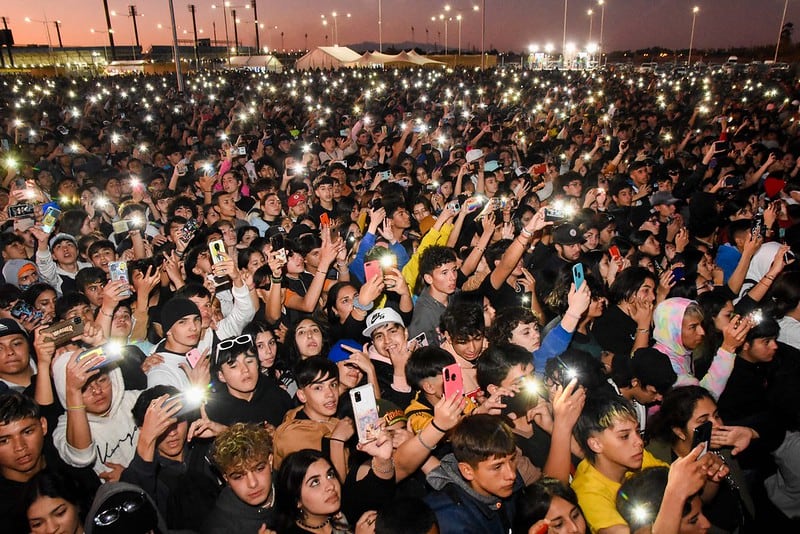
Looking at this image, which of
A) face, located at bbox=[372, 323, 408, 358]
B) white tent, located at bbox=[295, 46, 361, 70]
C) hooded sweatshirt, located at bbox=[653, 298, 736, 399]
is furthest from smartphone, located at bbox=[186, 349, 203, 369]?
white tent, located at bbox=[295, 46, 361, 70]

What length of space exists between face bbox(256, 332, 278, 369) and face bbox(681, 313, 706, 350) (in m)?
3.27

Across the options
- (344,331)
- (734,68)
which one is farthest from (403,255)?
(734,68)

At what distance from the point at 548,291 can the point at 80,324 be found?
3.81 m

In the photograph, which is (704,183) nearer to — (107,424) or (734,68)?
(107,424)

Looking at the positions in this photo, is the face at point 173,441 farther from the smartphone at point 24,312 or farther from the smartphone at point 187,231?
the smartphone at point 187,231

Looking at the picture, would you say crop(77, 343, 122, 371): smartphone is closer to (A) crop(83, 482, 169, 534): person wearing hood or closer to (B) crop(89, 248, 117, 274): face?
(A) crop(83, 482, 169, 534): person wearing hood

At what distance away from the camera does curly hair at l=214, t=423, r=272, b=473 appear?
2.72m

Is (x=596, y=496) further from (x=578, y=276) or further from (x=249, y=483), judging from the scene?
(x=249, y=483)

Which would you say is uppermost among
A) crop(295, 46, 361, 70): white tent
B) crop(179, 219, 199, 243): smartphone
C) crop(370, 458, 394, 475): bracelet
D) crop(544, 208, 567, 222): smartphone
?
crop(295, 46, 361, 70): white tent

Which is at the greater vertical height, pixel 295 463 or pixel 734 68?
pixel 734 68

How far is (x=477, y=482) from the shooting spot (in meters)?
2.64

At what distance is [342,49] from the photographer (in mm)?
45344

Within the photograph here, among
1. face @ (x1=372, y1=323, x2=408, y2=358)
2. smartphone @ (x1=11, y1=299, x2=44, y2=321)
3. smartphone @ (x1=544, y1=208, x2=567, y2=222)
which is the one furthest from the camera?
smartphone @ (x1=544, y1=208, x2=567, y2=222)

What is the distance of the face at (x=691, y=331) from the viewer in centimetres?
404
